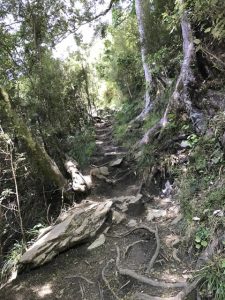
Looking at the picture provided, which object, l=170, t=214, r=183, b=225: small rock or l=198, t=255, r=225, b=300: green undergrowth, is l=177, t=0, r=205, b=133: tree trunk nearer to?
l=170, t=214, r=183, b=225: small rock

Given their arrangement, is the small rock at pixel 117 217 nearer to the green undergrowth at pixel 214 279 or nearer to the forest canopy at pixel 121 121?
the forest canopy at pixel 121 121

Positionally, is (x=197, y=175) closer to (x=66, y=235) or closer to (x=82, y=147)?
(x=66, y=235)

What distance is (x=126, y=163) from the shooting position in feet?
25.3

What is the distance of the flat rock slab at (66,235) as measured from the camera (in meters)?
4.50

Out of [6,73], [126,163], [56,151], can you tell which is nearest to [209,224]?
[126,163]

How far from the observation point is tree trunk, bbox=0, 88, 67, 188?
5.67m

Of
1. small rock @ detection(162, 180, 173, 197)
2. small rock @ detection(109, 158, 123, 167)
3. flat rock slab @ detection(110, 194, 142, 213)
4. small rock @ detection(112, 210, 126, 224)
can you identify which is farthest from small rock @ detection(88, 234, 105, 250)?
small rock @ detection(109, 158, 123, 167)

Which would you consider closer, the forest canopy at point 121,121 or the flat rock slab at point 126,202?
the forest canopy at point 121,121

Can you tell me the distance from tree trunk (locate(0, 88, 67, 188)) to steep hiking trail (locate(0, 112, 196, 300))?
4.74 ft

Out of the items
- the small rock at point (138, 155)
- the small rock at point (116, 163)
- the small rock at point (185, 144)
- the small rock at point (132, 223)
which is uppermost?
the small rock at point (185, 144)

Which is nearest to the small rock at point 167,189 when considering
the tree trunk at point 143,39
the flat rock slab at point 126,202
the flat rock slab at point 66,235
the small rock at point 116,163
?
the flat rock slab at point 126,202

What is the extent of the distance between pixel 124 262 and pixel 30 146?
3053mm

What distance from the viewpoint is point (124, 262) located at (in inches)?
158

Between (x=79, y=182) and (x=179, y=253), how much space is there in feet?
11.1
